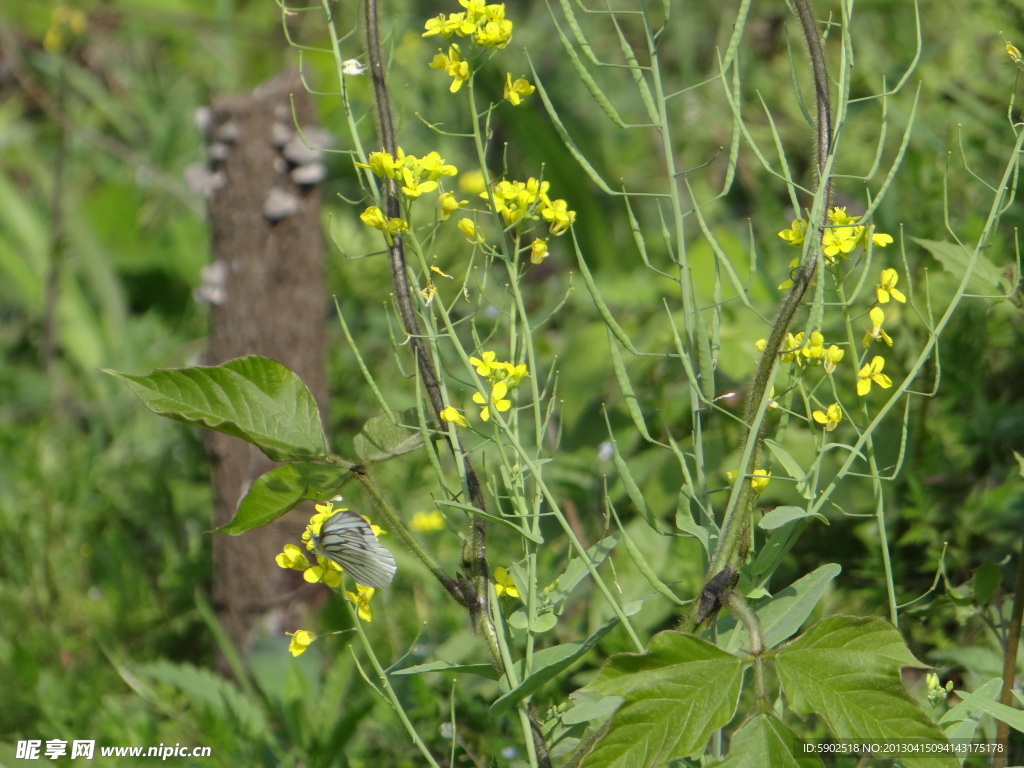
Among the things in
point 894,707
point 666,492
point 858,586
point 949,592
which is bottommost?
point 858,586

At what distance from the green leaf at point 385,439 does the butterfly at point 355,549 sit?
1.9 inches

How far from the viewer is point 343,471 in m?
0.72

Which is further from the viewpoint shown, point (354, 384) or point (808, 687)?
point (354, 384)

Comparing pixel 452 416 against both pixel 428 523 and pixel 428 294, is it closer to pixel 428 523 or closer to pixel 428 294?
pixel 428 294

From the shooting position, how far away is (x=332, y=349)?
243 cm

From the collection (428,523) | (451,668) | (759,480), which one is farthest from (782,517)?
(428,523)

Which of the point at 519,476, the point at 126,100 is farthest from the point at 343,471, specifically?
the point at 126,100

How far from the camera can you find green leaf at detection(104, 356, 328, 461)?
2.28 feet

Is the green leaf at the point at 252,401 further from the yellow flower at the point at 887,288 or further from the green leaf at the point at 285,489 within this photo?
the yellow flower at the point at 887,288

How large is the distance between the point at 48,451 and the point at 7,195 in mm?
1118

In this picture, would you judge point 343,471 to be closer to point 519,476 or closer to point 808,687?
point 519,476

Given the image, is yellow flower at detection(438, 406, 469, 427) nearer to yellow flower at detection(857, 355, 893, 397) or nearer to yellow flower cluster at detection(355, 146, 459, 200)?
yellow flower cluster at detection(355, 146, 459, 200)

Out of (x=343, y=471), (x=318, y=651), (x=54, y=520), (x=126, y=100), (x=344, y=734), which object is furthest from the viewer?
(x=126, y=100)

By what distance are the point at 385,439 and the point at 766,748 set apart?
35cm
